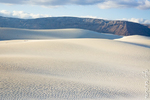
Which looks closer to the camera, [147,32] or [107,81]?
[107,81]

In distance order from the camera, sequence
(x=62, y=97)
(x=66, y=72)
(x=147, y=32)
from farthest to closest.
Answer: (x=147, y=32)
(x=66, y=72)
(x=62, y=97)

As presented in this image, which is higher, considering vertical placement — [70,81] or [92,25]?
[92,25]

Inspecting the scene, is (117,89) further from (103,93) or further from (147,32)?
(147,32)

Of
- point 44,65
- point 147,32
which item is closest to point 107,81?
point 44,65

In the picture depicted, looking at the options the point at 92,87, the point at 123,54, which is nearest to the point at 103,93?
the point at 92,87

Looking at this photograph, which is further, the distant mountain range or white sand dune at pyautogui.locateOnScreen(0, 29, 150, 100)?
the distant mountain range

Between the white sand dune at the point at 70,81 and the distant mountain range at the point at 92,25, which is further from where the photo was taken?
the distant mountain range at the point at 92,25

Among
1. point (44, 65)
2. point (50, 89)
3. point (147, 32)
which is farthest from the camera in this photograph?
point (147, 32)

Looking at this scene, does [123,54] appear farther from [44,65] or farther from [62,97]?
[62,97]

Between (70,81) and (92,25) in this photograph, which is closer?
(70,81)
